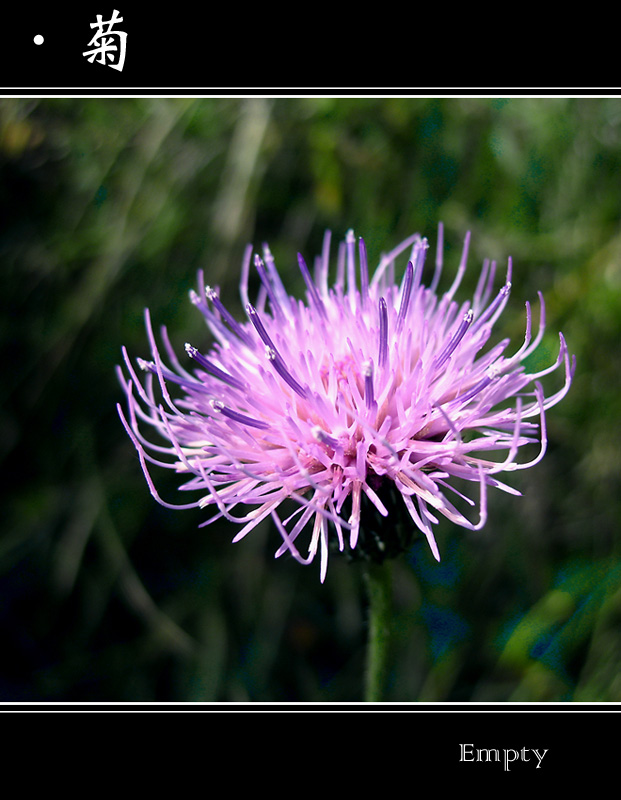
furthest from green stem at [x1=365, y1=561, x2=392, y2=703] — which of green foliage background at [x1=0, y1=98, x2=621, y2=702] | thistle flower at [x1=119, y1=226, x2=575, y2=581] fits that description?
green foliage background at [x1=0, y1=98, x2=621, y2=702]

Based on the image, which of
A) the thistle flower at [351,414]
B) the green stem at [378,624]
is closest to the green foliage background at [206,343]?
the green stem at [378,624]

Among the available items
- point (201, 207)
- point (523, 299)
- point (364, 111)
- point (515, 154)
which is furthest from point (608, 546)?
point (201, 207)

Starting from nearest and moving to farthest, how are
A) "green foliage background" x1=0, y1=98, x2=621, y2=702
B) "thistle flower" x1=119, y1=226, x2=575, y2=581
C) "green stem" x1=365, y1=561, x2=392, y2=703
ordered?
"thistle flower" x1=119, y1=226, x2=575, y2=581, "green stem" x1=365, y1=561, x2=392, y2=703, "green foliage background" x1=0, y1=98, x2=621, y2=702

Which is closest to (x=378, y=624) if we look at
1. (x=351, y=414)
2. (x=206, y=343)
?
(x=351, y=414)
